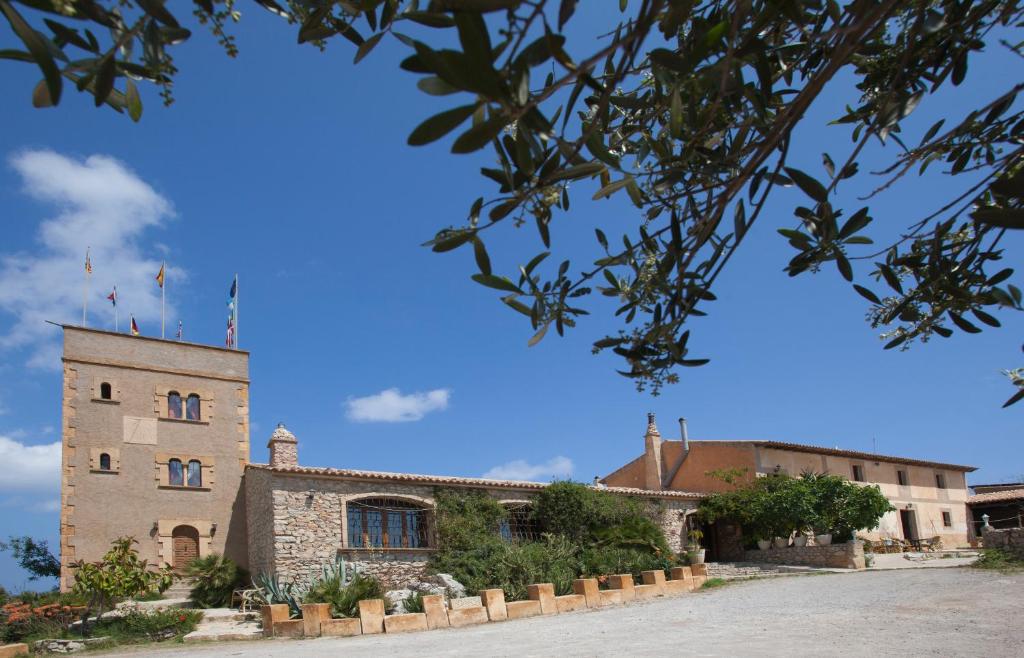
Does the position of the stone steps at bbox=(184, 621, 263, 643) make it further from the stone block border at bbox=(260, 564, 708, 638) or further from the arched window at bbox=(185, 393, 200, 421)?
the arched window at bbox=(185, 393, 200, 421)

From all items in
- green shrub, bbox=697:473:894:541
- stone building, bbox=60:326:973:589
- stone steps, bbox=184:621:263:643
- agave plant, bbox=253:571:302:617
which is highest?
stone building, bbox=60:326:973:589

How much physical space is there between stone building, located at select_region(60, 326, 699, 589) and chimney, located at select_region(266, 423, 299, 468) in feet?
0.12

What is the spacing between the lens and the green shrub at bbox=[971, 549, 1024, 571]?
1653 cm

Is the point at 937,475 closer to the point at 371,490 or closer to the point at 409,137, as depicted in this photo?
the point at 371,490

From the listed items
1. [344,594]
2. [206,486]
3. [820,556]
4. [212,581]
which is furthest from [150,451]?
[820,556]

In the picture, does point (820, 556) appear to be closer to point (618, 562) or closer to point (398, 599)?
point (618, 562)

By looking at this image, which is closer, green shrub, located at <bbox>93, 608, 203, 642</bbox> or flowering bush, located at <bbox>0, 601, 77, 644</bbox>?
green shrub, located at <bbox>93, 608, 203, 642</bbox>

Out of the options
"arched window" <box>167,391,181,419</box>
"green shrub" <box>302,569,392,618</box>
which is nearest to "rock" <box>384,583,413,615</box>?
"green shrub" <box>302,569,392,618</box>

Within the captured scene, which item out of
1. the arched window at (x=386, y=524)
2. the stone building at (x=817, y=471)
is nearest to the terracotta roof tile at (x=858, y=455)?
the stone building at (x=817, y=471)

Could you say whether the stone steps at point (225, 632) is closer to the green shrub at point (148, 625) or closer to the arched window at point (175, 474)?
the green shrub at point (148, 625)

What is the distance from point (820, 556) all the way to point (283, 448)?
49.8 feet

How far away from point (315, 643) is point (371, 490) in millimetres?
7002

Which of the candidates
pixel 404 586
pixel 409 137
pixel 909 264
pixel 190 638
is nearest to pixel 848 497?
pixel 404 586

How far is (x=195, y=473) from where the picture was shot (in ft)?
70.9
